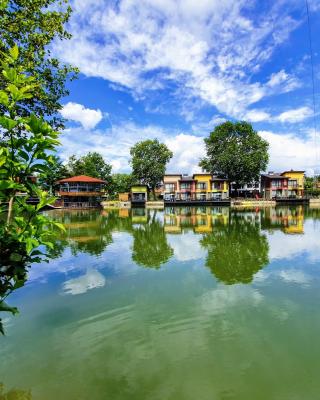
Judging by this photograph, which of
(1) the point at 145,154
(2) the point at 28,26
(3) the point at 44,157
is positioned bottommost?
(3) the point at 44,157

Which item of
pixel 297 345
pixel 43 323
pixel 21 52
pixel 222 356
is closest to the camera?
pixel 222 356

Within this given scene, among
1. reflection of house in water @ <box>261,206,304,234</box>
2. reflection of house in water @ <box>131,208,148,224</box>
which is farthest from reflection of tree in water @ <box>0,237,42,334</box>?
reflection of house in water @ <box>131,208,148,224</box>

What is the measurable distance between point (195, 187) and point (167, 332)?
197ft

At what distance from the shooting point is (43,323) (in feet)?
19.6

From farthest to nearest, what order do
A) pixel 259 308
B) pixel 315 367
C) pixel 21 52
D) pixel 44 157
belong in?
pixel 21 52
pixel 259 308
pixel 315 367
pixel 44 157

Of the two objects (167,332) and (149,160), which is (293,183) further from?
(167,332)

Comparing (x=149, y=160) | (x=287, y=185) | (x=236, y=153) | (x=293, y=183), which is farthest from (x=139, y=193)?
(x=293, y=183)

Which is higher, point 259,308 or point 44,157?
point 44,157

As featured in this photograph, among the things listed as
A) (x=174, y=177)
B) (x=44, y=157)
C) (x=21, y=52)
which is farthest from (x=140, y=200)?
(x=44, y=157)

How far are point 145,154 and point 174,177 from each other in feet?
31.0

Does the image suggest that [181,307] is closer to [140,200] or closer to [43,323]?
[43,323]

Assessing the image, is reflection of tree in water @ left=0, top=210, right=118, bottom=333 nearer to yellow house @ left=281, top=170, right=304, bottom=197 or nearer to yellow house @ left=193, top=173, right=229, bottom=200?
yellow house @ left=193, top=173, right=229, bottom=200

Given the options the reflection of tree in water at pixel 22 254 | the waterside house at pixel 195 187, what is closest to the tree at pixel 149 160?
the waterside house at pixel 195 187

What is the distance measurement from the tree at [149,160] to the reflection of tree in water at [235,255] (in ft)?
160
